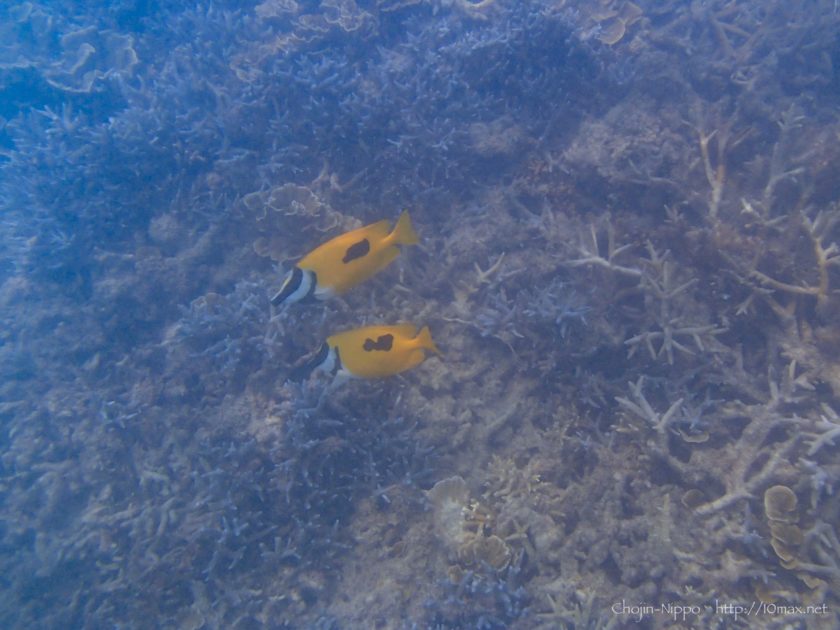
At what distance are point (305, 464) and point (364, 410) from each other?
683 millimetres

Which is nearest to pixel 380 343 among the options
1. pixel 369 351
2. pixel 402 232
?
pixel 369 351

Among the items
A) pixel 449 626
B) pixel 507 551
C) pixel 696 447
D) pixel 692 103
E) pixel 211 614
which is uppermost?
pixel 692 103

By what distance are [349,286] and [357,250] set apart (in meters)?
0.25

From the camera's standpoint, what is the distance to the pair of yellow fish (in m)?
2.82

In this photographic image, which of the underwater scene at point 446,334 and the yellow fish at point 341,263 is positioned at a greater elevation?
the yellow fish at point 341,263

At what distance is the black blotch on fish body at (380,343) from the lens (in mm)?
2805

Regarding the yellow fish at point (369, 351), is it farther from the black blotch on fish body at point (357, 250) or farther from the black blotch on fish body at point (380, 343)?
the black blotch on fish body at point (357, 250)

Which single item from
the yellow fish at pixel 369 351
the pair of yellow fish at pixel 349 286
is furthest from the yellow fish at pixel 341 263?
the yellow fish at pixel 369 351

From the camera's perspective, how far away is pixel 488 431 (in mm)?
4031

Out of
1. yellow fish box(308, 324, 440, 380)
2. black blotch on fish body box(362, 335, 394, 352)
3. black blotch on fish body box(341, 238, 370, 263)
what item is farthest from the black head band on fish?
black blotch on fish body box(362, 335, 394, 352)

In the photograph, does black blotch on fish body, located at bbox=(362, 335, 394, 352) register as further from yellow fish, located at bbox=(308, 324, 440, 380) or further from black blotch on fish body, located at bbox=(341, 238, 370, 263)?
black blotch on fish body, located at bbox=(341, 238, 370, 263)

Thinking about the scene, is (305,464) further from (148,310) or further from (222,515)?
(148,310)

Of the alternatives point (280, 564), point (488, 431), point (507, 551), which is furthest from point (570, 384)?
point (280, 564)

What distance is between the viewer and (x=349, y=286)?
3.00 m
